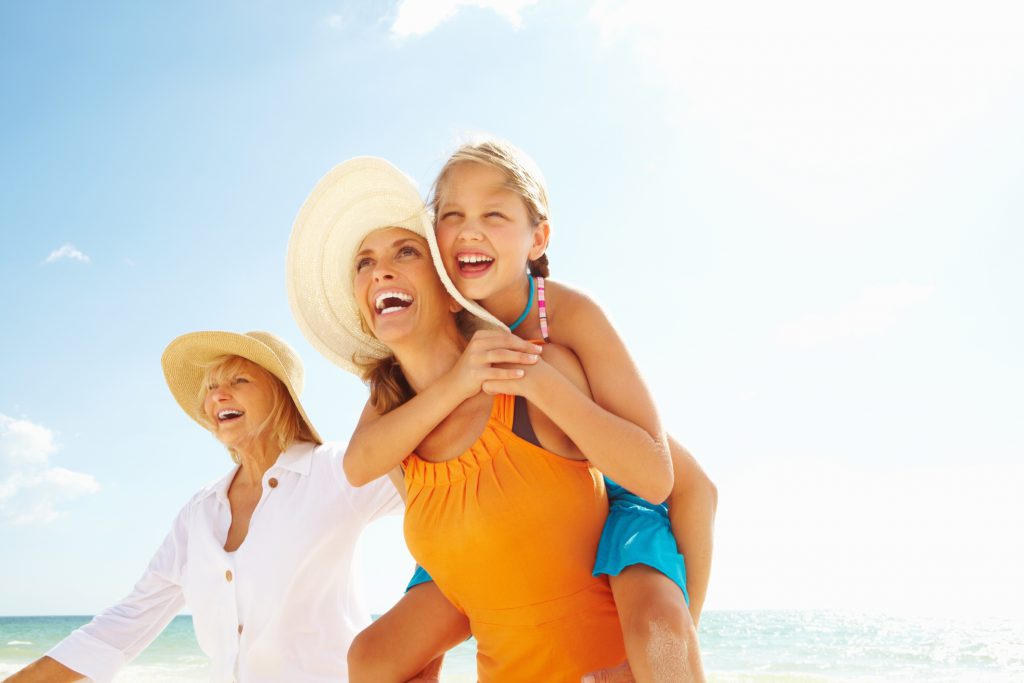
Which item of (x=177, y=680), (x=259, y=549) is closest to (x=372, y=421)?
(x=259, y=549)

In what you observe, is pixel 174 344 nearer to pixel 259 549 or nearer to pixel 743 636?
pixel 259 549

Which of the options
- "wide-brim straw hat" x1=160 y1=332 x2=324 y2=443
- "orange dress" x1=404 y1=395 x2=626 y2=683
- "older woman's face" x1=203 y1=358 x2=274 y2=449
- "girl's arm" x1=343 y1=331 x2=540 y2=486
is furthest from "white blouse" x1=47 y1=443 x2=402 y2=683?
"orange dress" x1=404 y1=395 x2=626 y2=683

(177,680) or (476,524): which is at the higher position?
(177,680)

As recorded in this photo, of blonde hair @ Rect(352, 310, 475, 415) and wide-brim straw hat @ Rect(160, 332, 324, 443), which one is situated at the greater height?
wide-brim straw hat @ Rect(160, 332, 324, 443)

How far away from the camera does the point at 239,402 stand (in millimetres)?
4145

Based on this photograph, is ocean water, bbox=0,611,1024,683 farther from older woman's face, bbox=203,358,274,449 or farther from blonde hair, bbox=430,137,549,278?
blonde hair, bbox=430,137,549,278

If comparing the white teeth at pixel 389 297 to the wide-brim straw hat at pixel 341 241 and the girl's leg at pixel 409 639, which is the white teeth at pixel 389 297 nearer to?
the wide-brim straw hat at pixel 341 241

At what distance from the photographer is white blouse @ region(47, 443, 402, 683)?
3658 millimetres

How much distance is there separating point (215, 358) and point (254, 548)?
1.09 metres

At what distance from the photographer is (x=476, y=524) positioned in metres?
2.42

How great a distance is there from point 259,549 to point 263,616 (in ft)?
0.94

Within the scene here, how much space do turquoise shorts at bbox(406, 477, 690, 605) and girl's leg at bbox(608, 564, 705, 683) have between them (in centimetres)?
5

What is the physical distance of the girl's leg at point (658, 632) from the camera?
6.53 feet

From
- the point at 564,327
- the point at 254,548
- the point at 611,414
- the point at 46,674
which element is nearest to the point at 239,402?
the point at 254,548
